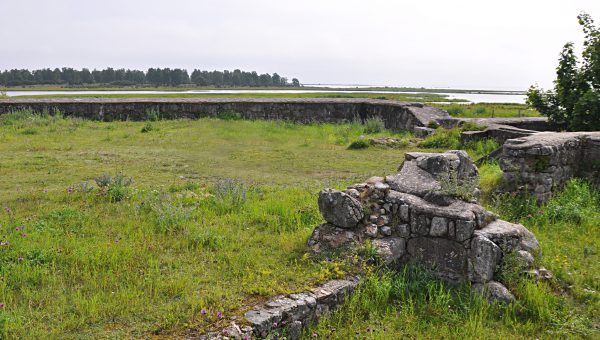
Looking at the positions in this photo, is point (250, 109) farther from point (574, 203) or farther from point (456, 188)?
point (456, 188)

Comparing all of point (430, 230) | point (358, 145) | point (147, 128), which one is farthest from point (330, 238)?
point (147, 128)

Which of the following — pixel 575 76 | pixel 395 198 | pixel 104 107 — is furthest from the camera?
pixel 104 107

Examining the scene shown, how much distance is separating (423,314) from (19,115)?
17.7 meters

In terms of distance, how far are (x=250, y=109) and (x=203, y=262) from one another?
1541 centimetres

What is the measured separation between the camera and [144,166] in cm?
1052

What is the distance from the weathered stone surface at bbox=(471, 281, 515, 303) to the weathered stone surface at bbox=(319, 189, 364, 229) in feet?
4.76

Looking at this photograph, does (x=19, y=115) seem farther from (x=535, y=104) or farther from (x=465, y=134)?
(x=535, y=104)

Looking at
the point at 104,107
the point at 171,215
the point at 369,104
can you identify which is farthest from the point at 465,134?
the point at 104,107

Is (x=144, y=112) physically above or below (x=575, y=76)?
below

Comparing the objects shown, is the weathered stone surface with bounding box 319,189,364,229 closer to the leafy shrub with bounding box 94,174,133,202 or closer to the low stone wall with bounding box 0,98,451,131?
the leafy shrub with bounding box 94,174,133,202

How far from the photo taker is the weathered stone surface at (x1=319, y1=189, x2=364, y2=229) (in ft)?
17.9

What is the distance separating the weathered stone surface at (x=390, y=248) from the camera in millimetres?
5145

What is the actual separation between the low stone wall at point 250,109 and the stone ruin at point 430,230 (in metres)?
12.0

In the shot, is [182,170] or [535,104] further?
[535,104]
